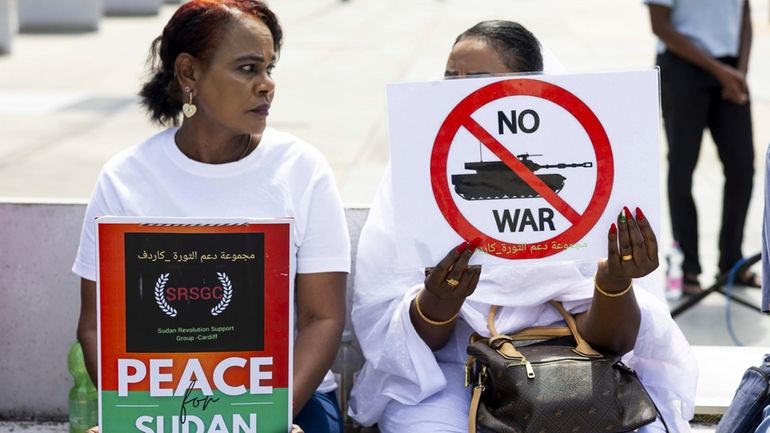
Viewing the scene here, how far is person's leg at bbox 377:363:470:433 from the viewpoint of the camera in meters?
2.96

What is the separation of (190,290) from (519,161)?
30.2 inches

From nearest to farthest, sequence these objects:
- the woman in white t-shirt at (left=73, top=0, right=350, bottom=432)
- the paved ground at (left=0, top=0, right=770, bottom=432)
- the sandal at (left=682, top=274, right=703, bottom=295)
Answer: the woman in white t-shirt at (left=73, top=0, right=350, bottom=432) → the sandal at (left=682, top=274, right=703, bottom=295) → the paved ground at (left=0, top=0, right=770, bottom=432)

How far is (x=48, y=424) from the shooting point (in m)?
3.79

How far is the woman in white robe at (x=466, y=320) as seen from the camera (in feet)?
9.64

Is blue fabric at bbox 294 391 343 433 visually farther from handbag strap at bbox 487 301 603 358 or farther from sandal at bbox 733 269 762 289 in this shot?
sandal at bbox 733 269 762 289

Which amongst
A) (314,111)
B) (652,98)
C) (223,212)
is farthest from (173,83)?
(314,111)

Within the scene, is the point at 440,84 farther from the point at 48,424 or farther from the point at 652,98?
the point at 48,424

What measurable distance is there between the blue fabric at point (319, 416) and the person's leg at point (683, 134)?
3190mm

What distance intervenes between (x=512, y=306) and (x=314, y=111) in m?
8.82

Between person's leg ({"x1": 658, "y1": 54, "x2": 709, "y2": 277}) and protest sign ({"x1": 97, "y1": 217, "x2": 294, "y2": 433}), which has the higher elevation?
protest sign ({"x1": 97, "y1": 217, "x2": 294, "y2": 433})

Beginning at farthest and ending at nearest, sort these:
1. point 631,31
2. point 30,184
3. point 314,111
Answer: point 631,31
point 314,111
point 30,184

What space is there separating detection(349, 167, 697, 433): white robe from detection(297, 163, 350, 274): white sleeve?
5.1 inches

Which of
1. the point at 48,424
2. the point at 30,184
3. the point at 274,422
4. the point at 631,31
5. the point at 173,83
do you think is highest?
the point at 173,83

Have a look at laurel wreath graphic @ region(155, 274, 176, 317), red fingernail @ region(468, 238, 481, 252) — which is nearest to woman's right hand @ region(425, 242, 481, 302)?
red fingernail @ region(468, 238, 481, 252)
